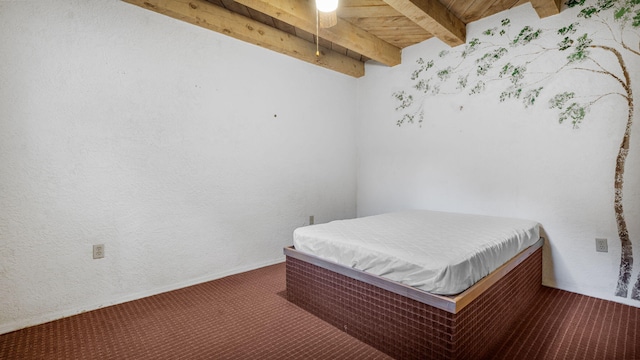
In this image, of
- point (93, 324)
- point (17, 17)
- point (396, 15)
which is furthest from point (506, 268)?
point (17, 17)

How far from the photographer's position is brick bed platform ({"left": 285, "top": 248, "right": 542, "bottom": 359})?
1422 mm

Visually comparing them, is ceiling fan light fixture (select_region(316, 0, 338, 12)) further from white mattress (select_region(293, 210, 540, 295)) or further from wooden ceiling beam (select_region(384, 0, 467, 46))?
white mattress (select_region(293, 210, 540, 295))

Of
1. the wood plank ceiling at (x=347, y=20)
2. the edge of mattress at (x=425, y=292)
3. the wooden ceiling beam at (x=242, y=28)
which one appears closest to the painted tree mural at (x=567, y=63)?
the wood plank ceiling at (x=347, y=20)

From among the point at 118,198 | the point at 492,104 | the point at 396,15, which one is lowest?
the point at 118,198

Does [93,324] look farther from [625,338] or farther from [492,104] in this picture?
[492,104]

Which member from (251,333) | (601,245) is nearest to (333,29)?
(251,333)

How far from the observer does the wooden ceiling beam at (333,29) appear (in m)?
2.30

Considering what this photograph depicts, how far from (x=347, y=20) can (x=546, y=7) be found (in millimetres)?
1597

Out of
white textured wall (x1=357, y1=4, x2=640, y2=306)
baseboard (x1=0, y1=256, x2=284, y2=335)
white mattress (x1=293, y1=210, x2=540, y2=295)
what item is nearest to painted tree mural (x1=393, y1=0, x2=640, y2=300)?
white textured wall (x1=357, y1=4, x2=640, y2=306)

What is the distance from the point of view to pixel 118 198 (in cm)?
229

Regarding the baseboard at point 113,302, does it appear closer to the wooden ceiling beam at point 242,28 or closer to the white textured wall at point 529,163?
the white textured wall at point 529,163

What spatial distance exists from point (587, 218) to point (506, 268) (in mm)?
1110

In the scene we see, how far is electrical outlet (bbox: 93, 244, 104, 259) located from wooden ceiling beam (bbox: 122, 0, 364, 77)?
1.86 meters

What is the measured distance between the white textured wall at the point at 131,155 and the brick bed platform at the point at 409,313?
107 cm
